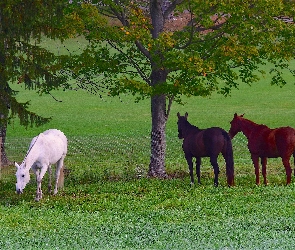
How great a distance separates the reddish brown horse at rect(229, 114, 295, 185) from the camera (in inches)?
669

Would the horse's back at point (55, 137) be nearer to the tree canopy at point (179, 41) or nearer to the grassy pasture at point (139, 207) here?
the grassy pasture at point (139, 207)

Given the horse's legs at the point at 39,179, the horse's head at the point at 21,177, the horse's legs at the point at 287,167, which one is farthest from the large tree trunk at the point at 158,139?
the horse's head at the point at 21,177

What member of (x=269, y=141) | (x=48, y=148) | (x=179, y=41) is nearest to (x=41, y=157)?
(x=48, y=148)

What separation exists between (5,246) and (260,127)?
8.23 meters

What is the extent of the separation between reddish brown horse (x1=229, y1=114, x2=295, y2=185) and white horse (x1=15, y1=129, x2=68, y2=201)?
4177 mm

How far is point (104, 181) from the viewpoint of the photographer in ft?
63.0

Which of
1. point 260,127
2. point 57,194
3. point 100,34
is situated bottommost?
point 57,194

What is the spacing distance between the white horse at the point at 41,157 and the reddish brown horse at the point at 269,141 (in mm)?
4177

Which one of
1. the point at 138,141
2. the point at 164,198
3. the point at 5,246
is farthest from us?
the point at 138,141

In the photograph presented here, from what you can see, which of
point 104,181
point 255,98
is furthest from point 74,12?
point 255,98

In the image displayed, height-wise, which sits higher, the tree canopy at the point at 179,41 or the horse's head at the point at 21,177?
the tree canopy at the point at 179,41

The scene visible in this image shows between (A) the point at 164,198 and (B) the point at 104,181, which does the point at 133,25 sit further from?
(A) the point at 164,198

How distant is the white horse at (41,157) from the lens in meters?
15.4

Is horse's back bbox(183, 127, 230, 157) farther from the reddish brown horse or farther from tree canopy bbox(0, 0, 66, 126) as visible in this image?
tree canopy bbox(0, 0, 66, 126)
